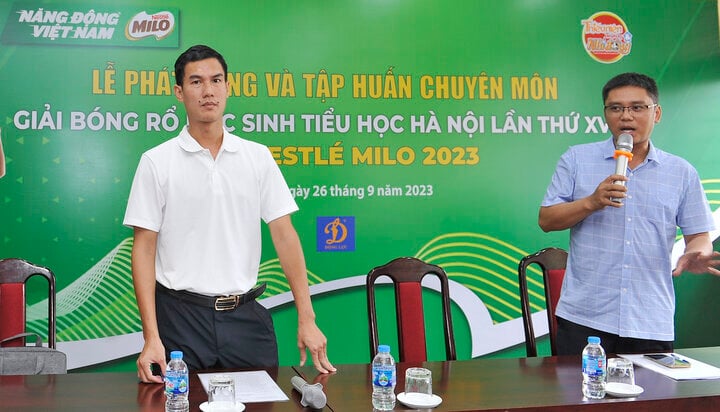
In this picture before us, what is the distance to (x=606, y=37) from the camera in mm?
4098

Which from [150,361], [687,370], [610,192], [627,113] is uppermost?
[627,113]

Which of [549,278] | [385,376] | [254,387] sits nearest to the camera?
[385,376]

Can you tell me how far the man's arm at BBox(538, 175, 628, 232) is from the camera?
2.19 m

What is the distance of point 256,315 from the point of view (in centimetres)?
232

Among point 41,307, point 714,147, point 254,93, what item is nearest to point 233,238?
point 254,93

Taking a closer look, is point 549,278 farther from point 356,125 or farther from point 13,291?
point 13,291

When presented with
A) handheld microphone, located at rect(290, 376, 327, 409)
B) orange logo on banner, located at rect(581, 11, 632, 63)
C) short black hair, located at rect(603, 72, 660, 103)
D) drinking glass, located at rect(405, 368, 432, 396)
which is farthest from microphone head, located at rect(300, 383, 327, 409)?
orange logo on banner, located at rect(581, 11, 632, 63)

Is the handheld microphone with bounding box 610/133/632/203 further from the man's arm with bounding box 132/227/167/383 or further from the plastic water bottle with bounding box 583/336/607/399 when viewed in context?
the man's arm with bounding box 132/227/167/383

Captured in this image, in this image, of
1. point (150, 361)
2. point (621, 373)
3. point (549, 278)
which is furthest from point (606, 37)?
point (150, 361)

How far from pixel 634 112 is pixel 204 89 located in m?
1.61

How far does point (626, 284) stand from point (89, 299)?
2833 millimetres

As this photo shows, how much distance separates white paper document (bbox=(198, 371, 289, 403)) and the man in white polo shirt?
0.21m

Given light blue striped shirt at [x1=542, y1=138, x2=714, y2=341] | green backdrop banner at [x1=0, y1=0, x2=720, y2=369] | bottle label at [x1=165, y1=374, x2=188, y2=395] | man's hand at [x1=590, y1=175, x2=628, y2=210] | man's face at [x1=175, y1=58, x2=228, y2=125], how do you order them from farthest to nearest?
green backdrop banner at [x1=0, y1=0, x2=720, y2=369]
light blue striped shirt at [x1=542, y1=138, x2=714, y2=341]
man's face at [x1=175, y1=58, x2=228, y2=125]
man's hand at [x1=590, y1=175, x2=628, y2=210]
bottle label at [x1=165, y1=374, x2=188, y2=395]

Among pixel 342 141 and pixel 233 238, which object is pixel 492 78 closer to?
pixel 342 141
